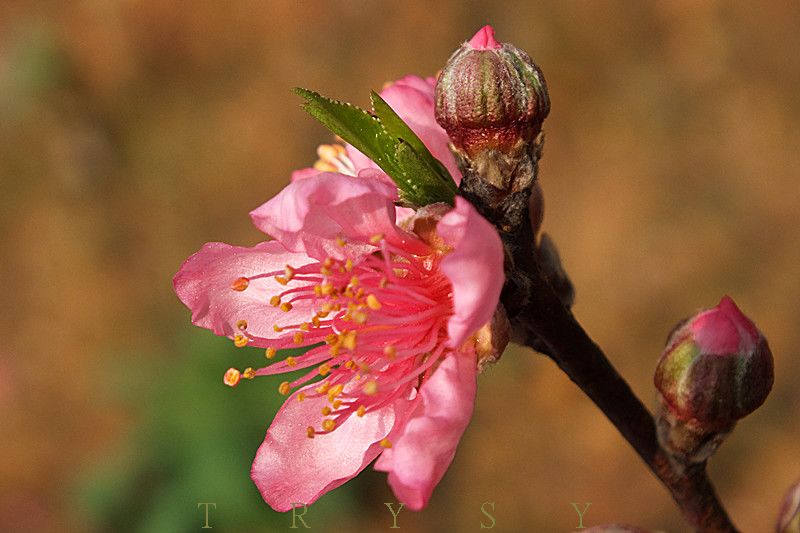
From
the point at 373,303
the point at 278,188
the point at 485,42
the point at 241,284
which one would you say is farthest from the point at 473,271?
the point at 278,188

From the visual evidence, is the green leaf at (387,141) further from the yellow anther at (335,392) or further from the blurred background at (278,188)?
the blurred background at (278,188)

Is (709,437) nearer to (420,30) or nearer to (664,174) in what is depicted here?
(664,174)

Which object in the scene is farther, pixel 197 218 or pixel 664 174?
pixel 197 218

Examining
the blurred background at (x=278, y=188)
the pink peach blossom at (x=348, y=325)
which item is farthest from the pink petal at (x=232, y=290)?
the blurred background at (x=278, y=188)

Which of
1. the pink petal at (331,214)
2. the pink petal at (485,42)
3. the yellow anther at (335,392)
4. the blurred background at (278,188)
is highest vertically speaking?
the pink petal at (485,42)

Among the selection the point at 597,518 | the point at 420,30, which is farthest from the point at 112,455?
the point at 420,30

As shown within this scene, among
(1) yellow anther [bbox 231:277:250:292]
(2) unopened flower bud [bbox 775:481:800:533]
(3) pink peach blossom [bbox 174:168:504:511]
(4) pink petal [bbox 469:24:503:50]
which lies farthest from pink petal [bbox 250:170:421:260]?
(2) unopened flower bud [bbox 775:481:800:533]
